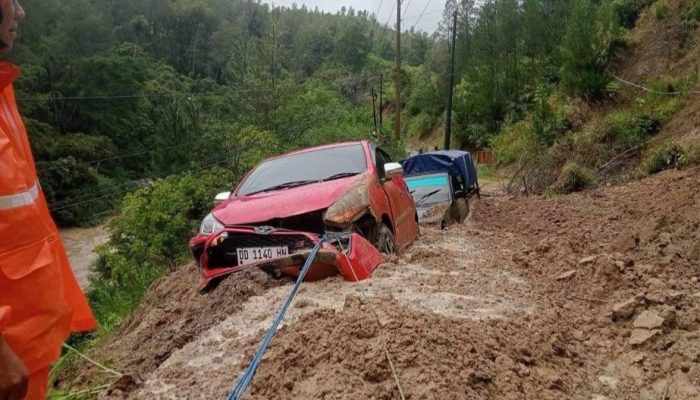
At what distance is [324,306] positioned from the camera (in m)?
3.86

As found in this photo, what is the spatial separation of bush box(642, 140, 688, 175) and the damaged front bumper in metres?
11.4

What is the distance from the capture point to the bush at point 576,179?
1681 centimetres

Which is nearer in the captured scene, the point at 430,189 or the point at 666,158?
the point at 430,189

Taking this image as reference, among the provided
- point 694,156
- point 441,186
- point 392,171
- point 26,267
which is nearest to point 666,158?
point 694,156

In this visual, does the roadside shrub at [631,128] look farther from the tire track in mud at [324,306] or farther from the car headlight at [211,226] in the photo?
the car headlight at [211,226]

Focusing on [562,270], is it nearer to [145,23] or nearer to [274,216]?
[274,216]

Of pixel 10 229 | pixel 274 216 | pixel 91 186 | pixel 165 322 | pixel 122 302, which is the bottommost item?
pixel 91 186

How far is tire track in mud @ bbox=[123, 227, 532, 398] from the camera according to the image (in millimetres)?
3145

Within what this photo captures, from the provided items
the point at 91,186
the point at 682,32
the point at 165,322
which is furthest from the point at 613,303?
the point at 91,186

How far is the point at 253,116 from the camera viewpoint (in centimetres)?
3462

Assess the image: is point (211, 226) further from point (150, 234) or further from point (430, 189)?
point (150, 234)

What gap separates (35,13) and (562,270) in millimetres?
63022

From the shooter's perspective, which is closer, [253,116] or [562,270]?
[562,270]

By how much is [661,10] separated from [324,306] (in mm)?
26082
